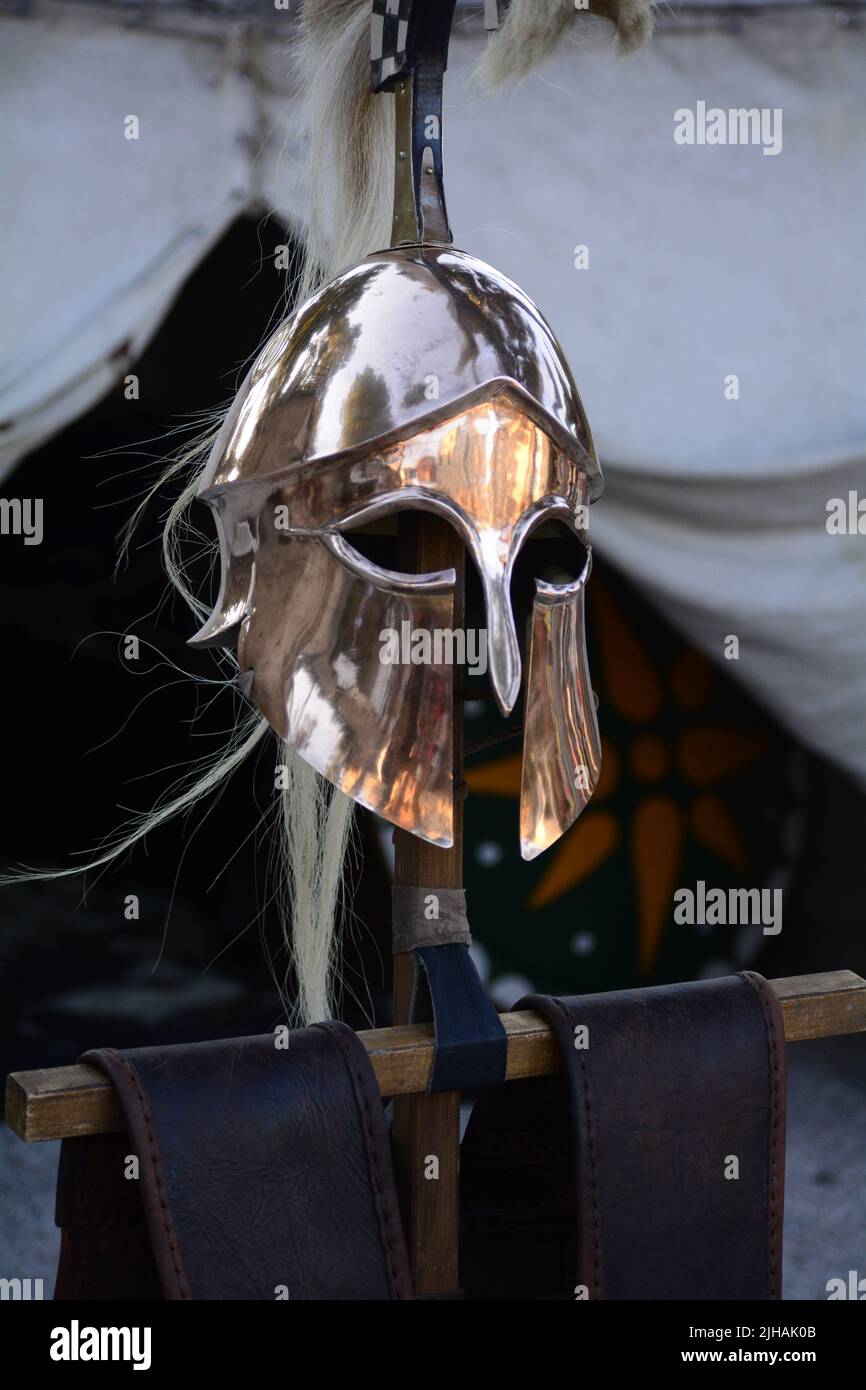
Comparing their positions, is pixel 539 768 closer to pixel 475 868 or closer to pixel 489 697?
pixel 489 697

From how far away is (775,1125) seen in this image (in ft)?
3.12

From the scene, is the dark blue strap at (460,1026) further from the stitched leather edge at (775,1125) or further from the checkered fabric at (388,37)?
the checkered fabric at (388,37)

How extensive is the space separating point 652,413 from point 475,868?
0.74m

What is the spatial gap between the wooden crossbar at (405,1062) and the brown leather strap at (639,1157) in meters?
0.02

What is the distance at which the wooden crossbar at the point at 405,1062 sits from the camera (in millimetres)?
796

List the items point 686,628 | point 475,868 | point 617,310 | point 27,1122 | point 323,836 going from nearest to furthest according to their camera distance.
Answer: point 27,1122 < point 323,836 < point 617,310 < point 686,628 < point 475,868

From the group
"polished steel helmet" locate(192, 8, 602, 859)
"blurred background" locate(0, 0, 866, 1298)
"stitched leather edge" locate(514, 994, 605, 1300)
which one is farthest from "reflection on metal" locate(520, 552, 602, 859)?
"blurred background" locate(0, 0, 866, 1298)

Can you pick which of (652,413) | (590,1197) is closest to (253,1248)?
(590,1197)

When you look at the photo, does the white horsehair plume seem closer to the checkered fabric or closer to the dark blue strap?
the checkered fabric

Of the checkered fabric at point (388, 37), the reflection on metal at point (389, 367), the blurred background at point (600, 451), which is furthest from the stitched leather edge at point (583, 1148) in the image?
the blurred background at point (600, 451)

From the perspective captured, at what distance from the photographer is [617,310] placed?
194 cm

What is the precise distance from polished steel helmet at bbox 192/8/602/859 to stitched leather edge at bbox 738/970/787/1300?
0.66 ft

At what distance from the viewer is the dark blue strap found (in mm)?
874

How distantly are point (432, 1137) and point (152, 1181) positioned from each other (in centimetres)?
19
